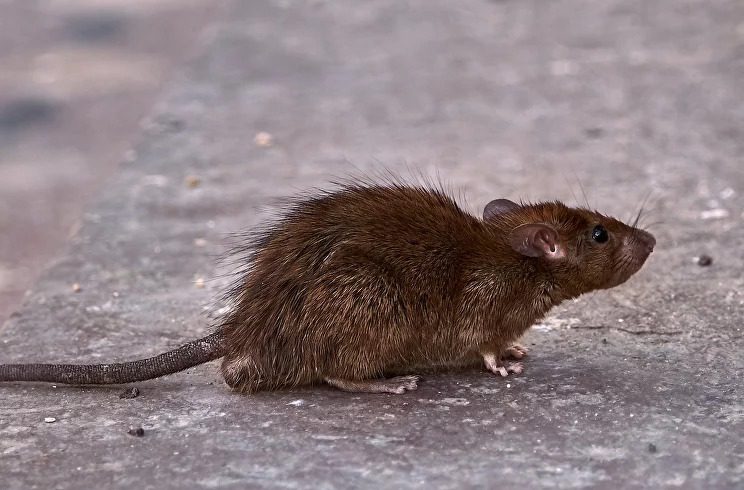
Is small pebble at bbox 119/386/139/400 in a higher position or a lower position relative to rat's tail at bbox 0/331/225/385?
lower

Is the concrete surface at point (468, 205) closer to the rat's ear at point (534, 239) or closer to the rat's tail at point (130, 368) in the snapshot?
the rat's tail at point (130, 368)

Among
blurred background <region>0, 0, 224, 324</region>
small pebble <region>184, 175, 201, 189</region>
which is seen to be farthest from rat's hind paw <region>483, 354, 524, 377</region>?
blurred background <region>0, 0, 224, 324</region>

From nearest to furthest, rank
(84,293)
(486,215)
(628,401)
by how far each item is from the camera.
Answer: (628,401)
(486,215)
(84,293)

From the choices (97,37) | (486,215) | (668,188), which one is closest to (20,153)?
(97,37)

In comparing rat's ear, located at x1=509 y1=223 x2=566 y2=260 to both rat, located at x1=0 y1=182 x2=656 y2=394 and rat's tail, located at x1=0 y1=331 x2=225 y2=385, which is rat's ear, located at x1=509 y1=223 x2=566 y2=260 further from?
rat's tail, located at x1=0 y1=331 x2=225 y2=385

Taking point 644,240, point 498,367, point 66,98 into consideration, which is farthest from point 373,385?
point 66,98

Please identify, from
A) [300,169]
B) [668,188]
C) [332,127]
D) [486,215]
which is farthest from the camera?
[332,127]

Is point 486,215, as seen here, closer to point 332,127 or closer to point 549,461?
point 549,461

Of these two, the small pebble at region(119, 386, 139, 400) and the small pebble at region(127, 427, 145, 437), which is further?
the small pebble at region(119, 386, 139, 400)
